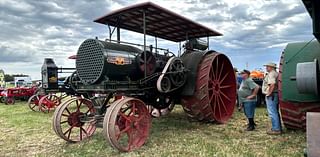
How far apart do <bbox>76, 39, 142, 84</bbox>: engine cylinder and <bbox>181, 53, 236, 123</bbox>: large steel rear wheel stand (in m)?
1.37

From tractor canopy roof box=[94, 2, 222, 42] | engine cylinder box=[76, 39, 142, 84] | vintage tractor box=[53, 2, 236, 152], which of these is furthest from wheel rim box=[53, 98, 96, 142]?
tractor canopy roof box=[94, 2, 222, 42]

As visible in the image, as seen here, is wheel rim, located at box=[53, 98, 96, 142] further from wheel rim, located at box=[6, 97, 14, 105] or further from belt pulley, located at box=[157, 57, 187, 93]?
wheel rim, located at box=[6, 97, 14, 105]

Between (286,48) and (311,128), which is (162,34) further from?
(311,128)

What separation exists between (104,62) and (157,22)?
1.99 metres

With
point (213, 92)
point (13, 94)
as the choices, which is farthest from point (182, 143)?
point (13, 94)

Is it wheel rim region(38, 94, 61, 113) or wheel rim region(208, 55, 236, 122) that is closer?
wheel rim region(208, 55, 236, 122)

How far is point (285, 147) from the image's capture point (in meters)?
4.41

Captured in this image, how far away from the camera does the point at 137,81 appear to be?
525 centimetres

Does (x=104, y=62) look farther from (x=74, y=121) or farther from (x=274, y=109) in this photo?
(x=274, y=109)

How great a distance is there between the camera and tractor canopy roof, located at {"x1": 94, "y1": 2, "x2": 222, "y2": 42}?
5.33 m

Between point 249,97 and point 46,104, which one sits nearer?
point 249,97

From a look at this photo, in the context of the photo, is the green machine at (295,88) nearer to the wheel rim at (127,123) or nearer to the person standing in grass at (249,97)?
the person standing in grass at (249,97)

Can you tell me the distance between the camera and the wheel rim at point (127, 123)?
13.6ft

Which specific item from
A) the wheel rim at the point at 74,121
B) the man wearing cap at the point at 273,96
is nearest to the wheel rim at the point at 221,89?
the man wearing cap at the point at 273,96
